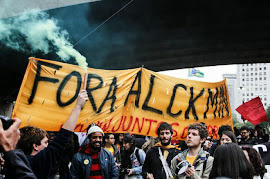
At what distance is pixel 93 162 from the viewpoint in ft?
14.6

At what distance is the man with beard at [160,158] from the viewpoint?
15.6ft

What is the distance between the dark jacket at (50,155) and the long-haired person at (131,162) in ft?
13.3

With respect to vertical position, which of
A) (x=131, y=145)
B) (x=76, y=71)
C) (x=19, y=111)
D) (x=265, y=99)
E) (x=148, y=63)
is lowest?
(x=131, y=145)

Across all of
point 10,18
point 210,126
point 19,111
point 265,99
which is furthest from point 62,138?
point 265,99

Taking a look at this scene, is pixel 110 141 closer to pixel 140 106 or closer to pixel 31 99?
pixel 140 106

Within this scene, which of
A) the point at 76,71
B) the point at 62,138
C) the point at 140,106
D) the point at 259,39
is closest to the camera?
the point at 62,138

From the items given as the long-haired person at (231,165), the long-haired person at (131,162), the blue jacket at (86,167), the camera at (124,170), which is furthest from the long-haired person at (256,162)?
the camera at (124,170)

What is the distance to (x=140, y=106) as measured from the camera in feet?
22.1

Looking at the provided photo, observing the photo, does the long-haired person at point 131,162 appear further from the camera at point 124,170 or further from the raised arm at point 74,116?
the raised arm at point 74,116

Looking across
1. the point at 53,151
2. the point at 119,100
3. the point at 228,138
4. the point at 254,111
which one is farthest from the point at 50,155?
the point at 254,111

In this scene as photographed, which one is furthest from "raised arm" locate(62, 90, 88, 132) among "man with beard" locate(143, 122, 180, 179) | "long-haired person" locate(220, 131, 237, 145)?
"long-haired person" locate(220, 131, 237, 145)

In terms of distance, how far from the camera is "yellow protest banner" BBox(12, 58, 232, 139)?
17.9 feet

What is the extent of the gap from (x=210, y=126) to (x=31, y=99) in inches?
181

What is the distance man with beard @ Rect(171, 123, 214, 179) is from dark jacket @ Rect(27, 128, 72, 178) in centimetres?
173
